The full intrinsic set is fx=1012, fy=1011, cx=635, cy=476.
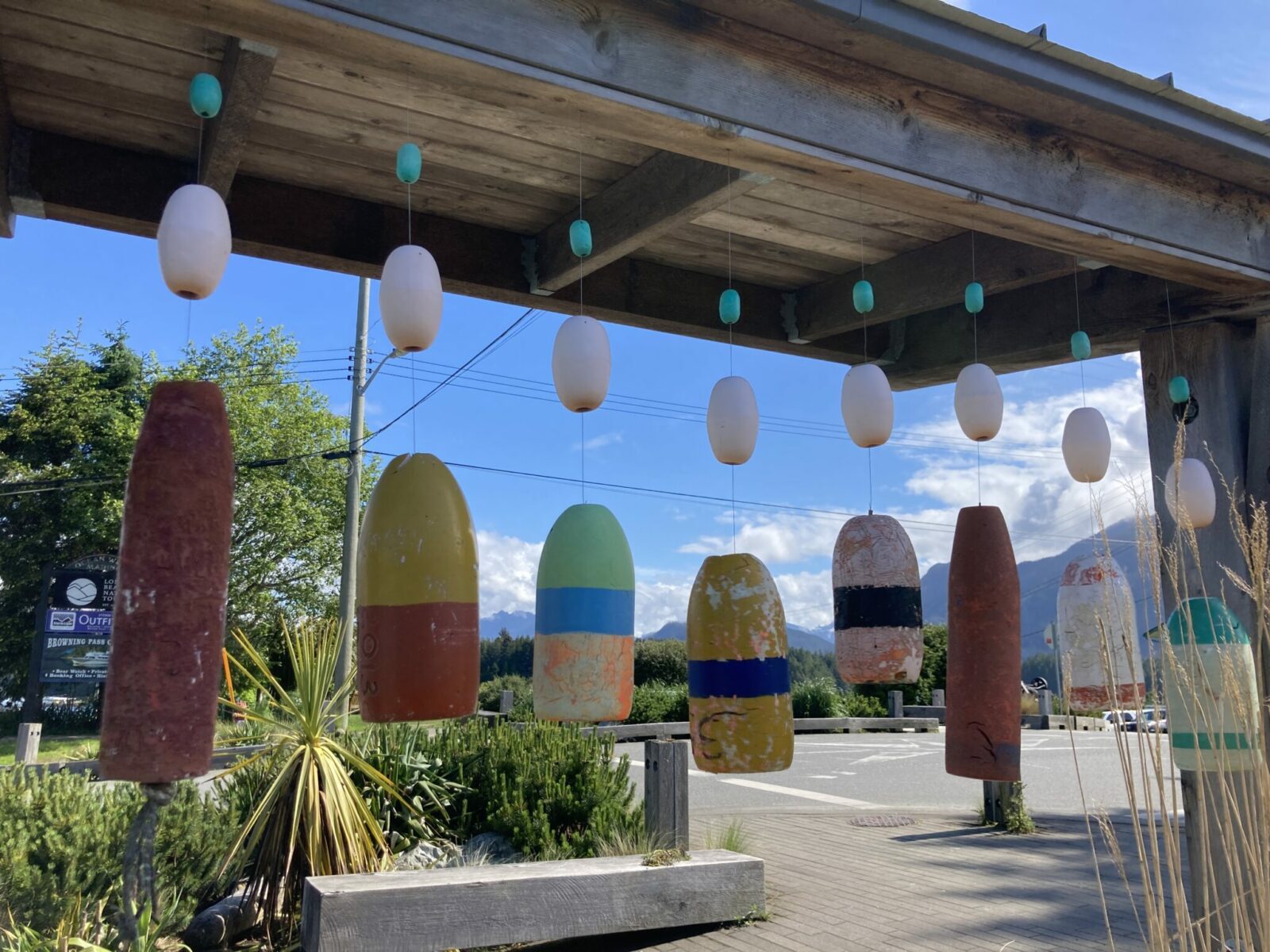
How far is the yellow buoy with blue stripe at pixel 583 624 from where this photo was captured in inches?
80.7

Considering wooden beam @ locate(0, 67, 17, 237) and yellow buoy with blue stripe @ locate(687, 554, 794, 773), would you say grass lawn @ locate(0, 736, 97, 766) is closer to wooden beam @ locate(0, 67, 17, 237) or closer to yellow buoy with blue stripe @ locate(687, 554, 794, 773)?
wooden beam @ locate(0, 67, 17, 237)

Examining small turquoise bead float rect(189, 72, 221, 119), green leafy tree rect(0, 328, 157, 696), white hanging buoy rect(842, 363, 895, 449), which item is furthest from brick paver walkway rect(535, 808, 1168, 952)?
green leafy tree rect(0, 328, 157, 696)

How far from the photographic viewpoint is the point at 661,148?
2031mm

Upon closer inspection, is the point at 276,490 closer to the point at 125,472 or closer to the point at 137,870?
the point at 125,472

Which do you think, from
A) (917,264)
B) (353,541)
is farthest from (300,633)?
(353,541)

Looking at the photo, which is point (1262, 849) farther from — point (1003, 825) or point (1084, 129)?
point (1003, 825)

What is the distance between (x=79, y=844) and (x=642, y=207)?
375cm

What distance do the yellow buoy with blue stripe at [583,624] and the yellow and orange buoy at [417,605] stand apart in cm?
26

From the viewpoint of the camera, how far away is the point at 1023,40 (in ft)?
6.86

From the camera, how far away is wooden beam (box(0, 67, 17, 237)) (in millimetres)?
2082

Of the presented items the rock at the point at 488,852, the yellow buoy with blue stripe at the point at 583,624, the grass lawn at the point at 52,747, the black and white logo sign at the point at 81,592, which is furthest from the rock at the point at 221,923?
the black and white logo sign at the point at 81,592

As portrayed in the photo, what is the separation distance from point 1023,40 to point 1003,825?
6.55 meters

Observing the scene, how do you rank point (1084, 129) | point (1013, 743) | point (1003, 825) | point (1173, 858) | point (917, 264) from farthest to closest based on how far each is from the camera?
point (1003, 825)
point (917, 264)
point (1084, 129)
point (1013, 743)
point (1173, 858)

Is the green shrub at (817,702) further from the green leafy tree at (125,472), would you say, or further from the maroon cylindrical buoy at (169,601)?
the maroon cylindrical buoy at (169,601)
